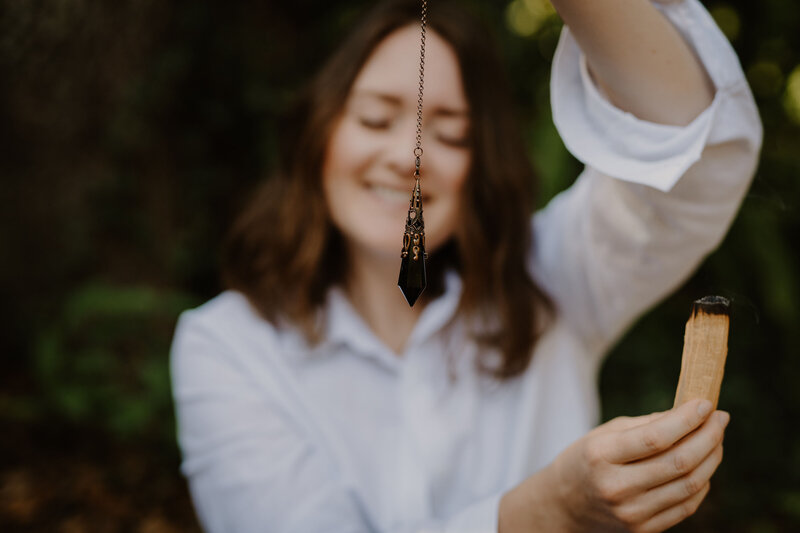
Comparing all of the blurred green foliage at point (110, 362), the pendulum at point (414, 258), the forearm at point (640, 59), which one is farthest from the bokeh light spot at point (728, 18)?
the blurred green foliage at point (110, 362)

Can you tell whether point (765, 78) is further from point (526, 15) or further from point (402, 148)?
point (402, 148)

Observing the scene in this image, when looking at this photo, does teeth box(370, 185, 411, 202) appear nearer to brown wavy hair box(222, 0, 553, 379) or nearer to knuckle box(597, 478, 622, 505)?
brown wavy hair box(222, 0, 553, 379)

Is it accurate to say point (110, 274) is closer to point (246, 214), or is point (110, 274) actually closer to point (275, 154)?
point (275, 154)

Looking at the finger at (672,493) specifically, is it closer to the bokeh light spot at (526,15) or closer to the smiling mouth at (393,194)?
the smiling mouth at (393,194)

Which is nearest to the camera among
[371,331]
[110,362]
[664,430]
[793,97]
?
[664,430]

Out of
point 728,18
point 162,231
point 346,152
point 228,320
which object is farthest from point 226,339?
point 728,18

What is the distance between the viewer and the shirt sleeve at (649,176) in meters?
0.94

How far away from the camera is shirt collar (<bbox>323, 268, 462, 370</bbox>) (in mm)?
1749

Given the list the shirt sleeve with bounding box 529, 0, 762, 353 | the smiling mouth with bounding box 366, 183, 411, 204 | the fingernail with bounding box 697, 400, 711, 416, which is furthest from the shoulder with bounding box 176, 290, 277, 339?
the fingernail with bounding box 697, 400, 711, 416

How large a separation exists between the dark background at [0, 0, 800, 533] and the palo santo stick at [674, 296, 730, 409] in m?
1.89

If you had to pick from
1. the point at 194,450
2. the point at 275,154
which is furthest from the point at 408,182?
the point at 275,154

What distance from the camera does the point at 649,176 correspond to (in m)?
0.92

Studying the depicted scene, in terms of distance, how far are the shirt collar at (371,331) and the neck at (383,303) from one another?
0.03 metres

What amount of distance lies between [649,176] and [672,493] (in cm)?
43
